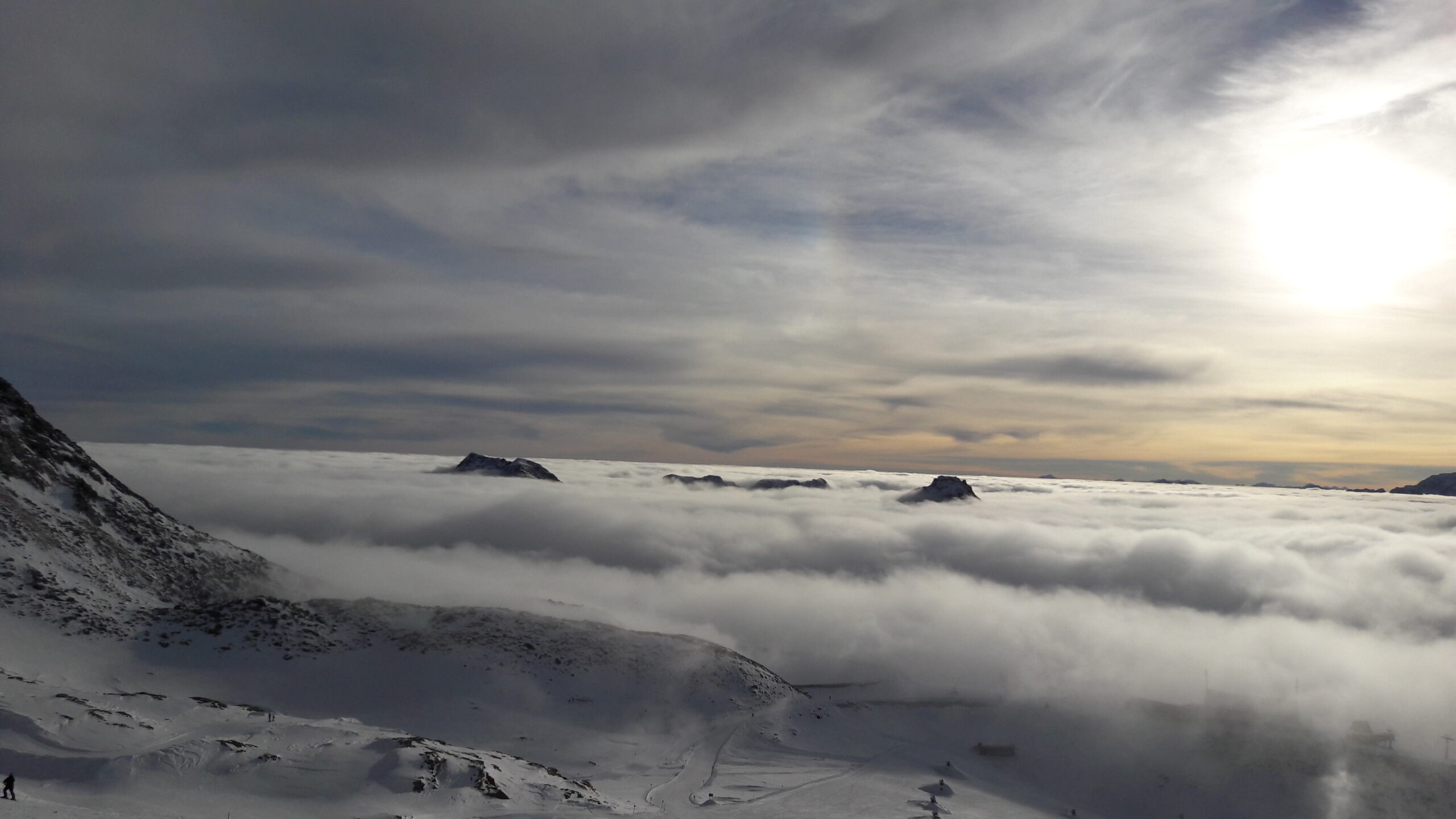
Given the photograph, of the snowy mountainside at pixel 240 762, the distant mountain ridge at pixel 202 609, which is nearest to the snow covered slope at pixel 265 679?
the snowy mountainside at pixel 240 762

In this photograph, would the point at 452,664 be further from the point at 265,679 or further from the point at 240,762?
the point at 240,762

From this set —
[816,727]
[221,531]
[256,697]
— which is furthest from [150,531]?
[221,531]

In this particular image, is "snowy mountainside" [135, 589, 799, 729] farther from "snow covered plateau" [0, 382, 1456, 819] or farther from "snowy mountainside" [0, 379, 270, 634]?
"snowy mountainside" [0, 379, 270, 634]

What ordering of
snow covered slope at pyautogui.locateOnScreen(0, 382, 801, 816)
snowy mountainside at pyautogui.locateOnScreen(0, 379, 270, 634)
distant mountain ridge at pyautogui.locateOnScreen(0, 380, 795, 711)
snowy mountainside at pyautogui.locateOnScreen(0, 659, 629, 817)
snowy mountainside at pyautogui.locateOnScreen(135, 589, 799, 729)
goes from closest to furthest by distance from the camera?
1. snowy mountainside at pyautogui.locateOnScreen(0, 659, 629, 817)
2. snow covered slope at pyautogui.locateOnScreen(0, 382, 801, 816)
3. snowy mountainside at pyautogui.locateOnScreen(0, 379, 270, 634)
4. snowy mountainside at pyautogui.locateOnScreen(135, 589, 799, 729)
5. distant mountain ridge at pyautogui.locateOnScreen(0, 380, 795, 711)

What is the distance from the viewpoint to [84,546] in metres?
81.4

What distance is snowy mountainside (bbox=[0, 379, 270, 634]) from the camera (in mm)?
71000

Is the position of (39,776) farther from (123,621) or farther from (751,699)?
(751,699)

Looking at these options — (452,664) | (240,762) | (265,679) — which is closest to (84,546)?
(265,679)

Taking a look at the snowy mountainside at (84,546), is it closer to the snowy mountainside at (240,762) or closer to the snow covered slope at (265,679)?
the snow covered slope at (265,679)

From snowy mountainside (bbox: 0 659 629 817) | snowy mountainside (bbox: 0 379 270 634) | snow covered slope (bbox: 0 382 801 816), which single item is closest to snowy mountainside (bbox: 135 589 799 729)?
snow covered slope (bbox: 0 382 801 816)

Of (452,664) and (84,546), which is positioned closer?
(452,664)

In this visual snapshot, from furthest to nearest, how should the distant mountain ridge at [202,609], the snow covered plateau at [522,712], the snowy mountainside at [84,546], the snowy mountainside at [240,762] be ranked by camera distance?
the distant mountain ridge at [202,609]
the snowy mountainside at [84,546]
the snow covered plateau at [522,712]
the snowy mountainside at [240,762]

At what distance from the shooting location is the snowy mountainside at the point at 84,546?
233 feet

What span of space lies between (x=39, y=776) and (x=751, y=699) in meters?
64.5
